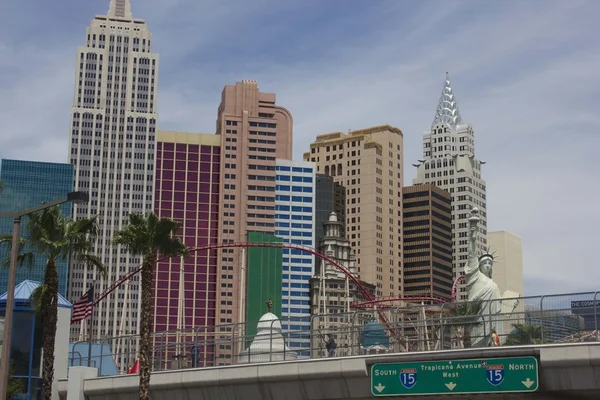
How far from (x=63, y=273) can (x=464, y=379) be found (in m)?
154

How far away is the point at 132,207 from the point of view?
199 metres

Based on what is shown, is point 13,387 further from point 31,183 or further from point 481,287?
point 31,183

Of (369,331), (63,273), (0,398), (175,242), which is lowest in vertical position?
(0,398)

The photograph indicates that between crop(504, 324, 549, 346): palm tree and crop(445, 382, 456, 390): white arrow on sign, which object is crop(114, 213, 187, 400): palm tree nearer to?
crop(445, 382, 456, 390): white arrow on sign

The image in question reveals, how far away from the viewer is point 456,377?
31.9 metres

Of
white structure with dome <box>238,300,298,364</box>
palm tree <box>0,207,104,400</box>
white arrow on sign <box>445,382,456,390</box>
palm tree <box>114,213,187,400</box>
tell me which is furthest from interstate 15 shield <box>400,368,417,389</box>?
palm tree <box>0,207,104,400</box>

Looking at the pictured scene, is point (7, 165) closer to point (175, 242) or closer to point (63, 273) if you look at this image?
point (63, 273)

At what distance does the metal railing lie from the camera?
31406 millimetres

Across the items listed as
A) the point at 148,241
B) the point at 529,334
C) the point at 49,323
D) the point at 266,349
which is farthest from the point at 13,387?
the point at 529,334

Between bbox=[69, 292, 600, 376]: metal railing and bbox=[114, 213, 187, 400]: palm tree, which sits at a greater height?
bbox=[114, 213, 187, 400]: palm tree

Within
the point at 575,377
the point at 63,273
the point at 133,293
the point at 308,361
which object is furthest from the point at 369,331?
the point at 133,293

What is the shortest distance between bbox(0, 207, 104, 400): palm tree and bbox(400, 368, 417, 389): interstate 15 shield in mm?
15530

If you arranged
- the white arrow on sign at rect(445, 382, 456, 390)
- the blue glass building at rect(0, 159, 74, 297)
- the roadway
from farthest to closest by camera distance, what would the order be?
1. the blue glass building at rect(0, 159, 74, 297)
2. the white arrow on sign at rect(445, 382, 456, 390)
3. the roadway

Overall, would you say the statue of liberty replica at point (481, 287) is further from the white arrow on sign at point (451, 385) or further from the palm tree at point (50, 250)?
the palm tree at point (50, 250)
